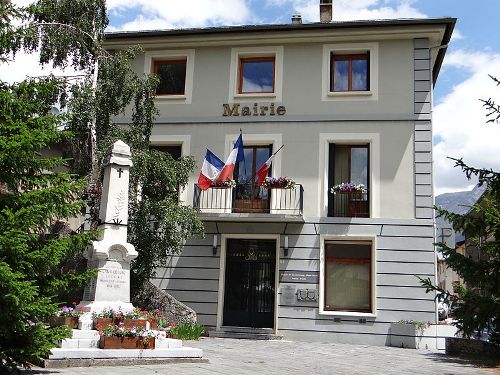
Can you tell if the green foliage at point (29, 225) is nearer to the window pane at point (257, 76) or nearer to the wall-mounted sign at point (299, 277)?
the wall-mounted sign at point (299, 277)

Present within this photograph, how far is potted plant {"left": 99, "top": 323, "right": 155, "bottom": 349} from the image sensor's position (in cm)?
996

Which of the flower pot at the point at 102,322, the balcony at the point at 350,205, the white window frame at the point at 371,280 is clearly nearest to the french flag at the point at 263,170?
the balcony at the point at 350,205

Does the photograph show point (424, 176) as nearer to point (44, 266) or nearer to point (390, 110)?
point (390, 110)

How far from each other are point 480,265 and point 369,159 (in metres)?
6.20

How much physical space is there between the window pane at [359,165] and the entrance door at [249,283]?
3.48 meters

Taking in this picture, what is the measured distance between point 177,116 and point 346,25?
21.3 feet

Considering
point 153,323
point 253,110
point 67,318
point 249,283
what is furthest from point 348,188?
point 67,318

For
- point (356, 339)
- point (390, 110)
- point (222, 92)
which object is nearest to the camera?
point (356, 339)

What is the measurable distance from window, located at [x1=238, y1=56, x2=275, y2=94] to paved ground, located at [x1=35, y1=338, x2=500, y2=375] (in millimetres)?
8596

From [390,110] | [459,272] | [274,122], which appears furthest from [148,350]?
[390,110]

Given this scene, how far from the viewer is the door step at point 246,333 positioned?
17.3 m

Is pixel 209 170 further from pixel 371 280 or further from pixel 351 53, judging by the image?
pixel 351 53

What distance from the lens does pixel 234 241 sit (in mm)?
18672

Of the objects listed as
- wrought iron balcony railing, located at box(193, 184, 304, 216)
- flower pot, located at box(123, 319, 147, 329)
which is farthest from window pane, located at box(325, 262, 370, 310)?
flower pot, located at box(123, 319, 147, 329)
